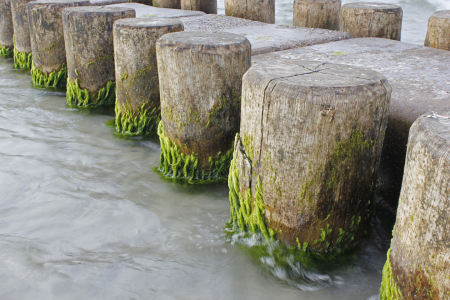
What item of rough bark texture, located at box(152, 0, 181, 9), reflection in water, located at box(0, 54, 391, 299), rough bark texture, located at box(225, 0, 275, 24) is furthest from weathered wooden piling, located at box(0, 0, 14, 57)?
reflection in water, located at box(0, 54, 391, 299)

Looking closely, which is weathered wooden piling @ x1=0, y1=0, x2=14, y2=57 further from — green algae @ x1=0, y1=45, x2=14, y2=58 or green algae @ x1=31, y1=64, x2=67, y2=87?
green algae @ x1=31, y1=64, x2=67, y2=87

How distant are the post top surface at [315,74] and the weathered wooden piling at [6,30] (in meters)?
6.21

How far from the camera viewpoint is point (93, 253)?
2619 mm

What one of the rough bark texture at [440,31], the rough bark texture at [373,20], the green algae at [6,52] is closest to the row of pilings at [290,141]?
the rough bark texture at [373,20]

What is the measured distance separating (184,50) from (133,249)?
139 centimetres

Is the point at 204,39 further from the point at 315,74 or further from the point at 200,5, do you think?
the point at 200,5

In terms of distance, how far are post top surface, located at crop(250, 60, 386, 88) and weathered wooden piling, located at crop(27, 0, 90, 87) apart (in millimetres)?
3738

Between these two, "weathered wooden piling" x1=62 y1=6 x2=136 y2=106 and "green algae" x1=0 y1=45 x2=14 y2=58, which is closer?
"weathered wooden piling" x1=62 y1=6 x2=136 y2=106

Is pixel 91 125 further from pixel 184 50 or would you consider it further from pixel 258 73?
pixel 258 73

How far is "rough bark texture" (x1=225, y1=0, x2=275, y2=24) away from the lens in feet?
22.0

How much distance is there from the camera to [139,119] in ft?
13.3

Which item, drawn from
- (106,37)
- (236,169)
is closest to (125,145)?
(106,37)

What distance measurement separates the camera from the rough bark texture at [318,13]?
6.21 metres

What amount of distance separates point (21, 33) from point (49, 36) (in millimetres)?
1486
